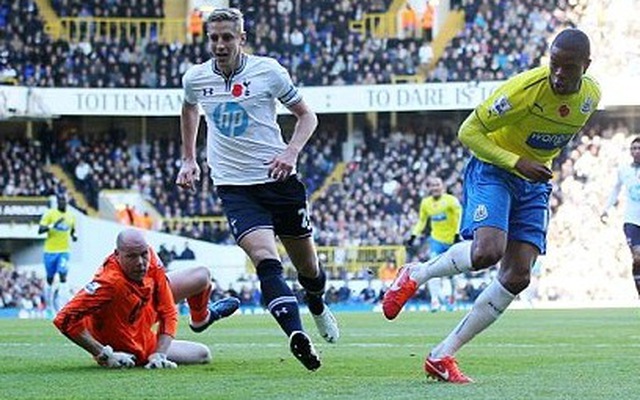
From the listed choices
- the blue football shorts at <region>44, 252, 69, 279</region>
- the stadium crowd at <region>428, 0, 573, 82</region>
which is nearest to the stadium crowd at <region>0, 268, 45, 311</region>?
the blue football shorts at <region>44, 252, 69, 279</region>

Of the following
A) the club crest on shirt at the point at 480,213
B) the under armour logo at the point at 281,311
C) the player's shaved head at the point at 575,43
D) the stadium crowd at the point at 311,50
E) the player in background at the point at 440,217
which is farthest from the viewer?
the stadium crowd at the point at 311,50

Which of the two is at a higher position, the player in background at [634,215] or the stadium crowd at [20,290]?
the player in background at [634,215]

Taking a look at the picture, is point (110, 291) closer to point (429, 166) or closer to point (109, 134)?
point (429, 166)

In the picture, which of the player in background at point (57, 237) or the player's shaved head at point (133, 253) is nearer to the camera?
the player's shaved head at point (133, 253)

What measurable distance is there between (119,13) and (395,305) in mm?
35267

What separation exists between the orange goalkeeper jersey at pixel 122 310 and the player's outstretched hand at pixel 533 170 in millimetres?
2526

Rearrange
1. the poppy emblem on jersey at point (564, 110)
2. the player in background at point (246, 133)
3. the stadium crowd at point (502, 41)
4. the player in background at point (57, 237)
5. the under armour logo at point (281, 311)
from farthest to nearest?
1. the stadium crowd at point (502, 41)
2. the player in background at point (57, 237)
3. the player in background at point (246, 133)
4. the under armour logo at point (281, 311)
5. the poppy emblem on jersey at point (564, 110)

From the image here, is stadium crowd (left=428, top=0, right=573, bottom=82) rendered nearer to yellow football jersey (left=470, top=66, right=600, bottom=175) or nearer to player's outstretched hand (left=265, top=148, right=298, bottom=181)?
player's outstretched hand (left=265, top=148, right=298, bottom=181)

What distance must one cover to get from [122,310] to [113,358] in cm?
31

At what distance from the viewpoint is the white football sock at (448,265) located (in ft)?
28.2

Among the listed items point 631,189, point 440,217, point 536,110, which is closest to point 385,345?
point 536,110

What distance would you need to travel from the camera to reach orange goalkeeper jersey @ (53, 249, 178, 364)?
9.05 metres

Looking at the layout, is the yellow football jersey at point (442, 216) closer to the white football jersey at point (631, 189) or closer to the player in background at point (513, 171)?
the white football jersey at point (631, 189)

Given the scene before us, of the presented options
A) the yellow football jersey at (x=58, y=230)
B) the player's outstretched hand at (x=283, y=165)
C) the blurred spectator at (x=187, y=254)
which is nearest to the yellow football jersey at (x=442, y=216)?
the yellow football jersey at (x=58, y=230)
